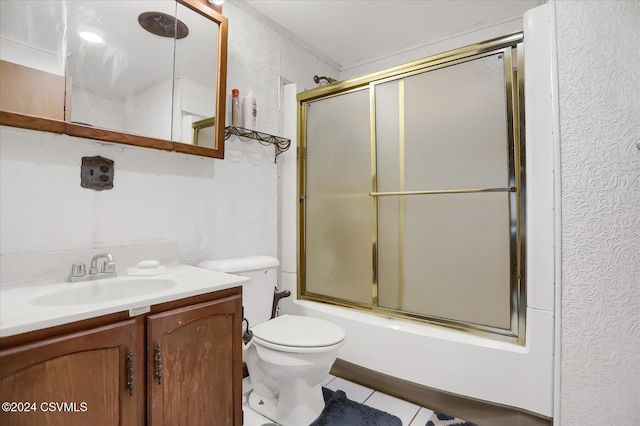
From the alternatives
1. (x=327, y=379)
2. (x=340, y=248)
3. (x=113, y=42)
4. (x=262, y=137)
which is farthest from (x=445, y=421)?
(x=113, y=42)

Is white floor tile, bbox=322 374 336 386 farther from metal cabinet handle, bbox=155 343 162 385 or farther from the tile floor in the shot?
metal cabinet handle, bbox=155 343 162 385

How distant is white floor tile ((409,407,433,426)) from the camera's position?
1555 mm

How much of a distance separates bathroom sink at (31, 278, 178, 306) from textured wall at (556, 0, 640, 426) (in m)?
1.67

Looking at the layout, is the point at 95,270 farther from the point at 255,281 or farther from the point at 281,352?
the point at 281,352

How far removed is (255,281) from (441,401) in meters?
1.18

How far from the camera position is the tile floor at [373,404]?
1.58 meters

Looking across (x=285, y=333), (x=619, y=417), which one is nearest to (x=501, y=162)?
(x=619, y=417)

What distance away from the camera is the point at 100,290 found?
1212mm

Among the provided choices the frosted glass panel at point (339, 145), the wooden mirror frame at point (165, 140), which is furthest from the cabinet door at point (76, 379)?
the frosted glass panel at point (339, 145)

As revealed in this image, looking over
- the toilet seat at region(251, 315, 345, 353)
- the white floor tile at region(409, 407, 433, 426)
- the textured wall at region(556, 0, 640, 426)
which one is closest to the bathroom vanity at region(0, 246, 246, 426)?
the toilet seat at region(251, 315, 345, 353)

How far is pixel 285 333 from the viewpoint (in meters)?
1.52

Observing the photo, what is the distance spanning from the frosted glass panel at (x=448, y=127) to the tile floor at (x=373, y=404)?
3.92 ft

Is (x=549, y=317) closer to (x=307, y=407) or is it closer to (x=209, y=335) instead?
(x=307, y=407)

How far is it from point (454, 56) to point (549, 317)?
1.35 meters
